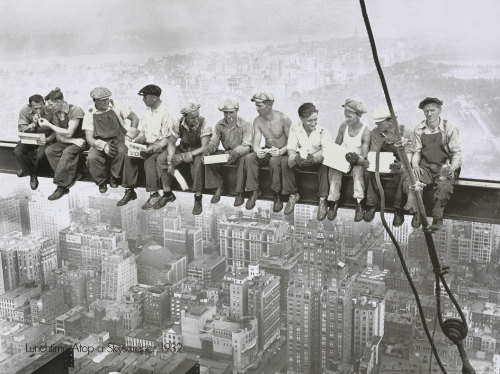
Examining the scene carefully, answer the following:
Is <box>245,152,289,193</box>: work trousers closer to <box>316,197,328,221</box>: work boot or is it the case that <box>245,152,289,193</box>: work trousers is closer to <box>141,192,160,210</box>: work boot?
<box>316,197,328,221</box>: work boot

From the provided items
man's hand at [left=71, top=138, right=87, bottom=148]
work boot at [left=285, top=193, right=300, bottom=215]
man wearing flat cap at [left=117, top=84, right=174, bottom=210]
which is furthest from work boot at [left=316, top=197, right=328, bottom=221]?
man's hand at [left=71, top=138, right=87, bottom=148]

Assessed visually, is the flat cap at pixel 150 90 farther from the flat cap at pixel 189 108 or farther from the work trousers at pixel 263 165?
the work trousers at pixel 263 165

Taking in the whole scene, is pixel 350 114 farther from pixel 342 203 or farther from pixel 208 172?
pixel 208 172

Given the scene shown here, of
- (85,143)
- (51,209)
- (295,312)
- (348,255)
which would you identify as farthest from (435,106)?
(51,209)

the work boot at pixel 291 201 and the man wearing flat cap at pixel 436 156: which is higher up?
the man wearing flat cap at pixel 436 156

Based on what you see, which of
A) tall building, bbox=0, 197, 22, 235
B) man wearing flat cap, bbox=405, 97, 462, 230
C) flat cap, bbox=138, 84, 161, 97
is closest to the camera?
man wearing flat cap, bbox=405, 97, 462, 230

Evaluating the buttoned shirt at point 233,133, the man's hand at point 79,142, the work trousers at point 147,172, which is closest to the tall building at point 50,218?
the man's hand at point 79,142
